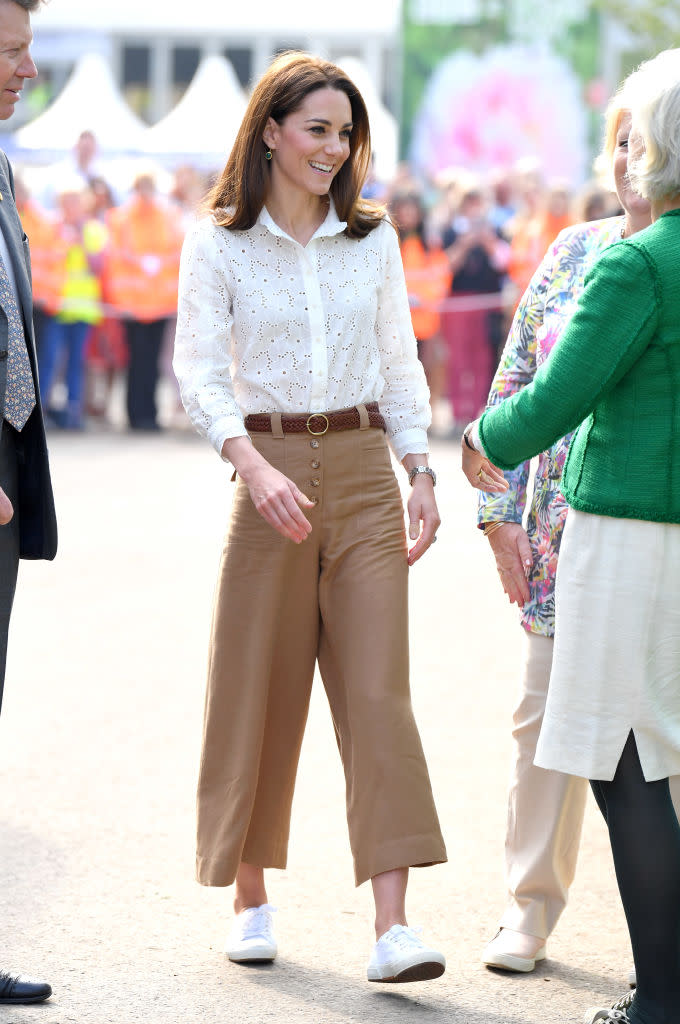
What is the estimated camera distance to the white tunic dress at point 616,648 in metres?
3.24

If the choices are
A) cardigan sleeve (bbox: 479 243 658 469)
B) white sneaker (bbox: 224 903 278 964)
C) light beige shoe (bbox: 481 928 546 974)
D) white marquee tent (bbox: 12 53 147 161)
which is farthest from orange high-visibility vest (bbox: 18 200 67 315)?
cardigan sleeve (bbox: 479 243 658 469)

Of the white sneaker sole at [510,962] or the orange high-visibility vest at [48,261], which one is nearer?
the white sneaker sole at [510,962]

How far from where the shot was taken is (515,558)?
13.1 feet

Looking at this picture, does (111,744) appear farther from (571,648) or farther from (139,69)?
(139,69)

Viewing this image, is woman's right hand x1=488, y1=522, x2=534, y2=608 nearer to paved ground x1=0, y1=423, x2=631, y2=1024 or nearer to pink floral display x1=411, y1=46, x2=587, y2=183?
paved ground x1=0, y1=423, x2=631, y2=1024

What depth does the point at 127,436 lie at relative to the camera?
14953 mm

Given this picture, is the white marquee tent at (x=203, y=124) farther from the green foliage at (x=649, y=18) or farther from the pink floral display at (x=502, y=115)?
the green foliage at (x=649, y=18)

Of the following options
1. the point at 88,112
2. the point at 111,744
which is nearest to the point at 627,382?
the point at 111,744

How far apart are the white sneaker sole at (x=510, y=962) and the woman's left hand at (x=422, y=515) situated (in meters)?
0.95

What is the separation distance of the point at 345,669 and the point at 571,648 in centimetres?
75

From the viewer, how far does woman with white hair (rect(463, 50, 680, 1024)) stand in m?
3.12

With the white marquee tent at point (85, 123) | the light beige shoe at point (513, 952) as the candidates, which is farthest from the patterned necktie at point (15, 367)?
the white marquee tent at point (85, 123)

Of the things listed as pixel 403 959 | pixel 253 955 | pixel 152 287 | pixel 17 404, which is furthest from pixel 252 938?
pixel 152 287

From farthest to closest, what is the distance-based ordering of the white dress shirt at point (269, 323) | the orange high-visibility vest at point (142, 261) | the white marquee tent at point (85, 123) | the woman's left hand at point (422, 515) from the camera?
the white marquee tent at point (85, 123)
the orange high-visibility vest at point (142, 261)
the woman's left hand at point (422, 515)
the white dress shirt at point (269, 323)
